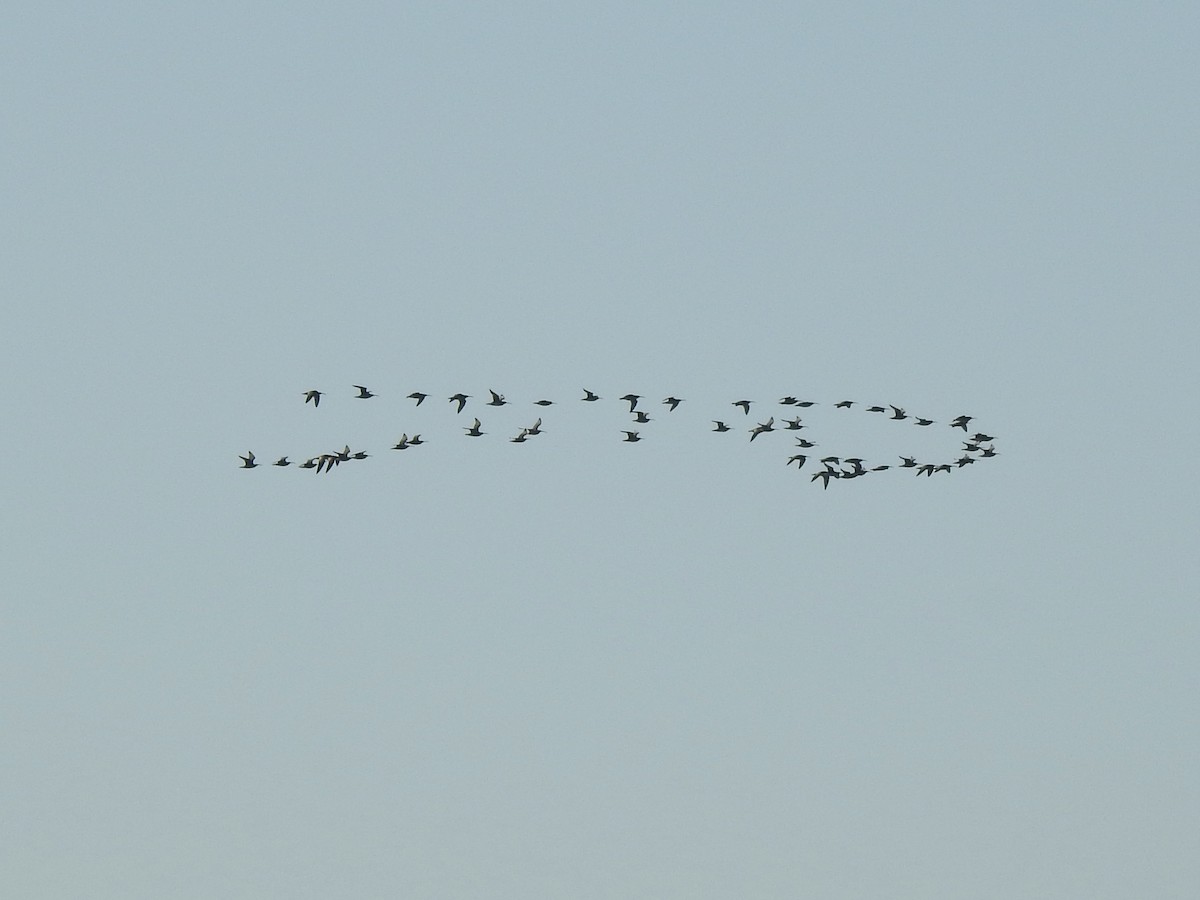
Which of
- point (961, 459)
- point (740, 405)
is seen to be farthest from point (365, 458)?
point (961, 459)

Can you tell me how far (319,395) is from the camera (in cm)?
11738

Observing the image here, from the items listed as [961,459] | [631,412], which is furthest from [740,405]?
[961,459]

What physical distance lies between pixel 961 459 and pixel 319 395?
146 ft

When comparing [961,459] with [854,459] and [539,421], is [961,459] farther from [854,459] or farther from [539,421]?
[539,421]

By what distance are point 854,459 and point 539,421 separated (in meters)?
22.3

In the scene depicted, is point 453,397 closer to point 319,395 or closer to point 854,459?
point 319,395

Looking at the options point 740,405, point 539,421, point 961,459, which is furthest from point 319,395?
point 961,459

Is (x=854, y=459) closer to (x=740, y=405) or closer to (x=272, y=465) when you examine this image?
(x=740, y=405)

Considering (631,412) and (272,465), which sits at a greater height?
(631,412)

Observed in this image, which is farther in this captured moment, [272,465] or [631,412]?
[631,412]

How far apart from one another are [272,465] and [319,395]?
571 cm

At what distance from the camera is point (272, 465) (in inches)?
4619

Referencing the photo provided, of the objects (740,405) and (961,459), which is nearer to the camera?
(961,459)

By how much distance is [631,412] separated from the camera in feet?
412
